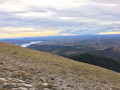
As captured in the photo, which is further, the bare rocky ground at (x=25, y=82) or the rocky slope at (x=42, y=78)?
the rocky slope at (x=42, y=78)

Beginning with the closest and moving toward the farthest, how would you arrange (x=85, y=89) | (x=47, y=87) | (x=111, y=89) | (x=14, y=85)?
(x=14, y=85)
(x=47, y=87)
(x=85, y=89)
(x=111, y=89)

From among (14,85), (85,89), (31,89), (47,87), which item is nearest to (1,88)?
(14,85)

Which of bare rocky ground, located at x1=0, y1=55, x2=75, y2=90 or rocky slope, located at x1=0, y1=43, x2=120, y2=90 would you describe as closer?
bare rocky ground, located at x1=0, y1=55, x2=75, y2=90

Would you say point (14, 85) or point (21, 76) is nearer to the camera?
point (14, 85)

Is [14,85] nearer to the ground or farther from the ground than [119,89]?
farther from the ground

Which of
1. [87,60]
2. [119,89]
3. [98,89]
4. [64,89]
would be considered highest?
[64,89]

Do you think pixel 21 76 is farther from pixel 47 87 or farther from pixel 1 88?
pixel 1 88

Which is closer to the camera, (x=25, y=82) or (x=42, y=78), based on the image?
(x=25, y=82)

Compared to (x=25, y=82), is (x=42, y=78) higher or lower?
lower

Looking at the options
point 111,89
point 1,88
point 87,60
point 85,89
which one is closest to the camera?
point 1,88

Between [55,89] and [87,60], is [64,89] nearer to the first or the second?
[55,89]
